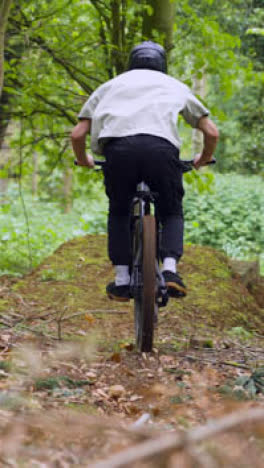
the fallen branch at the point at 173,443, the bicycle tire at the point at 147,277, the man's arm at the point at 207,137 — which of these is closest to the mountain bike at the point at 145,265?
the bicycle tire at the point at 147,277

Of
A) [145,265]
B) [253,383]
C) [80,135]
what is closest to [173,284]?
[145,265]

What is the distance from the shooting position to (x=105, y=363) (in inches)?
144

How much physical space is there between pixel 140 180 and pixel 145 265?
594 mm

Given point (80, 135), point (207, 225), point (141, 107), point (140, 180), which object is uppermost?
point (141, 107)

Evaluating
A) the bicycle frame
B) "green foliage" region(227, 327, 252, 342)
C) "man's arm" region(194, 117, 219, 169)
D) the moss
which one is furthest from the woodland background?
the bicycle frame

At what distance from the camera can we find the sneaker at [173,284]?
12.6 feet

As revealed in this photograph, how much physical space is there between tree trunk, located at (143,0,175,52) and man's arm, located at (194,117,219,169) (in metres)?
3.49

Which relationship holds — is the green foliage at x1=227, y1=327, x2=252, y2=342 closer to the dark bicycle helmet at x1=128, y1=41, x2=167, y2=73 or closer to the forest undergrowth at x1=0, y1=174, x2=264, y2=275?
the dark bicycle helmet at x1=128, y1=41, x2=167, y2=73

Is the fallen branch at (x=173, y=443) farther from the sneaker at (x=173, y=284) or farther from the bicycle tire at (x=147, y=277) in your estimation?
the sneaker at (x=173, y=284)

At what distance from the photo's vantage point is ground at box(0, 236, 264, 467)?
1.04m

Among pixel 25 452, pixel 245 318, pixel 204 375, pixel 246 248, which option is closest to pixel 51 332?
pixel 204 375

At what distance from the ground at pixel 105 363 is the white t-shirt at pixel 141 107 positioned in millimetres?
1317

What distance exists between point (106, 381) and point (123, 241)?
3.66 ft

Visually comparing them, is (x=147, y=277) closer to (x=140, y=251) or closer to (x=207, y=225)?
(x=140, y=251)
